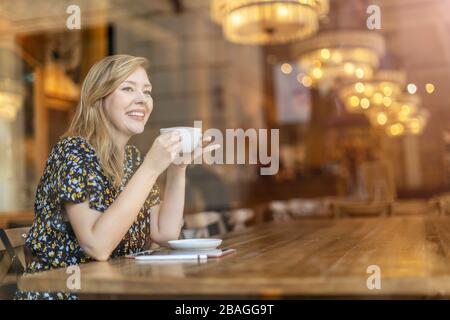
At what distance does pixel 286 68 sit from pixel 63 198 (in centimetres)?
1105

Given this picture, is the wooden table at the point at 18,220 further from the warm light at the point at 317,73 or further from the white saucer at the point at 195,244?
A: the warm light at the point at 317,73

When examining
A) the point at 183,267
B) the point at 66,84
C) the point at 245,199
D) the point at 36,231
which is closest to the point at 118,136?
the point at 36,231

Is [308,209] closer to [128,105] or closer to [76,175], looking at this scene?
[128,105]

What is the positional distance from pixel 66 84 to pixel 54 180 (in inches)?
207

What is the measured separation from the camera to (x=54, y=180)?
155 cm

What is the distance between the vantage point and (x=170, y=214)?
1.83 metres

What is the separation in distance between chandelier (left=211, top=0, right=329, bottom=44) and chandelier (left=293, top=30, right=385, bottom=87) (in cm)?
153

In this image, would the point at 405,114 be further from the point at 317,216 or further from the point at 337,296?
the point at 337,296

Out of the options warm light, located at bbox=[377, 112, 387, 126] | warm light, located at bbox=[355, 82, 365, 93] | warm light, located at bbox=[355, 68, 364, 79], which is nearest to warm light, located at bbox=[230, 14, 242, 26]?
warm light, located at bbox=[355, 68, 364, 79]

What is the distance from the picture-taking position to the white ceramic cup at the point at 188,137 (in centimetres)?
147

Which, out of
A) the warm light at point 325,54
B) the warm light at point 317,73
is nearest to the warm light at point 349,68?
the warm light at point 325,54

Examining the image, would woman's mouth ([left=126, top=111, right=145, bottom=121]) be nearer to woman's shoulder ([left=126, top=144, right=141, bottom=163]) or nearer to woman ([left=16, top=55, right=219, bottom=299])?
woman ([left=16, top=55, right=219, bottom=299])

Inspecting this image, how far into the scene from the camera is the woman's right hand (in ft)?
4.77

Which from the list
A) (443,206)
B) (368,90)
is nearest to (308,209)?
(368,90)
